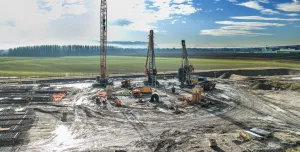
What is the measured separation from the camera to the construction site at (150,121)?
17.1 meters

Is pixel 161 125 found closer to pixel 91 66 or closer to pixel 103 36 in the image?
pixel 103 36

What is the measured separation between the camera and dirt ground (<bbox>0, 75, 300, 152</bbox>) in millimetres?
16922

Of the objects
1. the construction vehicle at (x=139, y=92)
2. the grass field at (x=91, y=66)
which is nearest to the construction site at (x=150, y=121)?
the construction vehicle at (x=139, y=92)

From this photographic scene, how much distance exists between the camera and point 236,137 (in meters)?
18.4

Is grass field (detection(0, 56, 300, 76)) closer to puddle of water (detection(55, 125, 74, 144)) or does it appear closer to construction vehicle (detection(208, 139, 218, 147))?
puddle of water (detection(55, 125, 74, 144))

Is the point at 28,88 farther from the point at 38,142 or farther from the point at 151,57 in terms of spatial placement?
the point at 38,142

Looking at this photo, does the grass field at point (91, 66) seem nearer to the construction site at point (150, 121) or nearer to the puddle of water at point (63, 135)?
the construction site at point (150, 121)

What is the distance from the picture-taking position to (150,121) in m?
22.5

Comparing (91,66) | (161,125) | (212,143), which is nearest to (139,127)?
(161,125)

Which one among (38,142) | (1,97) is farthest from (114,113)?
(1,97)

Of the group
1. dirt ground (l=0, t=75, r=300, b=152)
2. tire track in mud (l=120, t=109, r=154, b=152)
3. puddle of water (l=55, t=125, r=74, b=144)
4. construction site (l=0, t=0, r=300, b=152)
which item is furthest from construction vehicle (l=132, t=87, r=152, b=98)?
puddle of water (l=55, t=125, r=74, b=144)

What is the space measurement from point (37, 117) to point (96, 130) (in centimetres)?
683

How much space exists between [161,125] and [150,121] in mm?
1440

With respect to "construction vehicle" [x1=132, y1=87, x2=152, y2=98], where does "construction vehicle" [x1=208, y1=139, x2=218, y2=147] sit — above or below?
below
